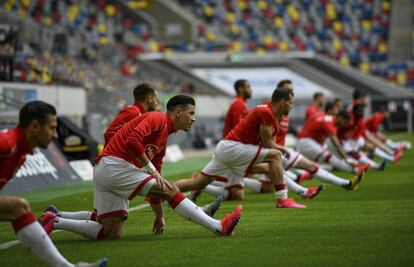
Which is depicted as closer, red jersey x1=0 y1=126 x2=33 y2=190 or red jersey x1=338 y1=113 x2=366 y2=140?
red jersey x1=0 y1=126 x2=33 y2=190

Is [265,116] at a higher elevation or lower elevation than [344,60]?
higher

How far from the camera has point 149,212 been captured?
575 inches

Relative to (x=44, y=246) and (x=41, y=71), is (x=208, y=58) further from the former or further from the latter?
(x=44, y=246)

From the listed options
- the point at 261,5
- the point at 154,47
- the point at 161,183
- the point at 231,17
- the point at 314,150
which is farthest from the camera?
the point at 261,5

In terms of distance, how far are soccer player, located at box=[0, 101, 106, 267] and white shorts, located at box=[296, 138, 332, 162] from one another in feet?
45.8

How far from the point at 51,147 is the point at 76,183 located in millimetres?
933

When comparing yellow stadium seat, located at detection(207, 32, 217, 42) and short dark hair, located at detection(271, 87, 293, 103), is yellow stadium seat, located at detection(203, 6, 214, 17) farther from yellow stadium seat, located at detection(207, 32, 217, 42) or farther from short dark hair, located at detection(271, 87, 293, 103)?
short dark hair, located at detection(271, 87, 293, 103)

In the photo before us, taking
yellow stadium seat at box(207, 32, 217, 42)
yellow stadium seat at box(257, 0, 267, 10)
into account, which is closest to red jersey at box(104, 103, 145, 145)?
yellow stadium seat at box(207, 32, 217, 42)

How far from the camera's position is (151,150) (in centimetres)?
1054

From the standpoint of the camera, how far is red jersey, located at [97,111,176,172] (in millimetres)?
10203

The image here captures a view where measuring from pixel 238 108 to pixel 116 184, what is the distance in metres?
7.53

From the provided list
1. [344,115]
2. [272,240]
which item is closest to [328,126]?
[344,115]

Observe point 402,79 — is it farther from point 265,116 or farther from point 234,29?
point 265,116

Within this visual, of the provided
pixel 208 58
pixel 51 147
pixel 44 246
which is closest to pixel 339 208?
pixel 44 246
